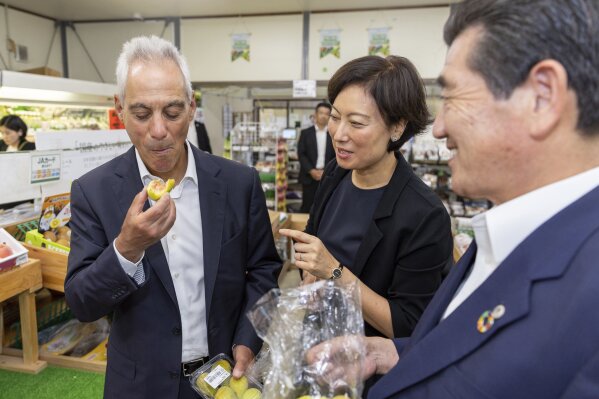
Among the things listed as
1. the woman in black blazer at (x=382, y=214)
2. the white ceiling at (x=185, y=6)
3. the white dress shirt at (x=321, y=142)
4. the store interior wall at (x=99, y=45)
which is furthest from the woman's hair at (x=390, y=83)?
the store interior wall at (x=99, y=45)

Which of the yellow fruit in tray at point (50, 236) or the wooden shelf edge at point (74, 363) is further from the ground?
the yellow fruit in tray at point (50, 236)

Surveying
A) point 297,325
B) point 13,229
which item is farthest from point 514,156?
point 13,229

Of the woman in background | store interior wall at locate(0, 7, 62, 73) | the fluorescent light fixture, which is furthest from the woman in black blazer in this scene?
store interior wall at locate(0, 7, 62, 73)

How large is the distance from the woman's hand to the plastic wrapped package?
0.25 m

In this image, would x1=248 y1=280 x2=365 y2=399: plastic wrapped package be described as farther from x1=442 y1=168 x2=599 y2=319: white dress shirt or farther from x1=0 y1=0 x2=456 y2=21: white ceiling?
x1=0 y1=0 x2=456 y2=21: white ceiling

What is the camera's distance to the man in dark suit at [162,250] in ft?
4.36

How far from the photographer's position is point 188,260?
149cm

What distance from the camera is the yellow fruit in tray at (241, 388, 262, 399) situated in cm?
109

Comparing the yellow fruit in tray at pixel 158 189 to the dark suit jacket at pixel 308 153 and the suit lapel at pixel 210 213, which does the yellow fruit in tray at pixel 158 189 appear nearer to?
the suit lapel at pixel 210 213

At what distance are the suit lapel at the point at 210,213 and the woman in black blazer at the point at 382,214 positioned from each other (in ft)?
1.01

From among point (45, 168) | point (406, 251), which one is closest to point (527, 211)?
point (406, 251)

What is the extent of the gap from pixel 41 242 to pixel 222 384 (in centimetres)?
237

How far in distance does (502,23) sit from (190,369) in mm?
1455

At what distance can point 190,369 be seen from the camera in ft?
4.86
